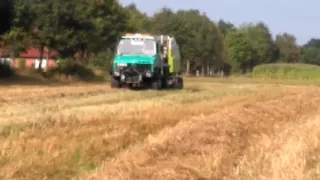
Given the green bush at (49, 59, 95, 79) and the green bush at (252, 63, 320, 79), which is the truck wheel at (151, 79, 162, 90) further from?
the green bush at (252, 63, 320, 79)

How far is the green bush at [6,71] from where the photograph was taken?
139 ft

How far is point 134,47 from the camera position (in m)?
31.5

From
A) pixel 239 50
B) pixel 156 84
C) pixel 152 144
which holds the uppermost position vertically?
pixel 239 50

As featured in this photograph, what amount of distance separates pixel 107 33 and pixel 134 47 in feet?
112

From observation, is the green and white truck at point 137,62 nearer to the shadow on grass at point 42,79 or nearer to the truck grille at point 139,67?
the truck grille at point 139,67

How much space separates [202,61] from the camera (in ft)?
350

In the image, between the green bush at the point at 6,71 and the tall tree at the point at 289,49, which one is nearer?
the green bush at the point at 6,71

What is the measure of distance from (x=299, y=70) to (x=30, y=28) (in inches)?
1788

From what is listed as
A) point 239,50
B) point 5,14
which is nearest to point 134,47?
point 5,14

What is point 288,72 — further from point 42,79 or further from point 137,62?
point 137,62

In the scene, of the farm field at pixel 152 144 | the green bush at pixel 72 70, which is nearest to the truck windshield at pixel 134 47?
the farm field at pixel 152 144

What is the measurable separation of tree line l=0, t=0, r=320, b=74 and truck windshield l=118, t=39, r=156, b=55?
1103cm

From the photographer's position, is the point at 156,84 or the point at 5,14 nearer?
the point at 156,84

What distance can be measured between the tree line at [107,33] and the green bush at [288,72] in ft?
52.0
